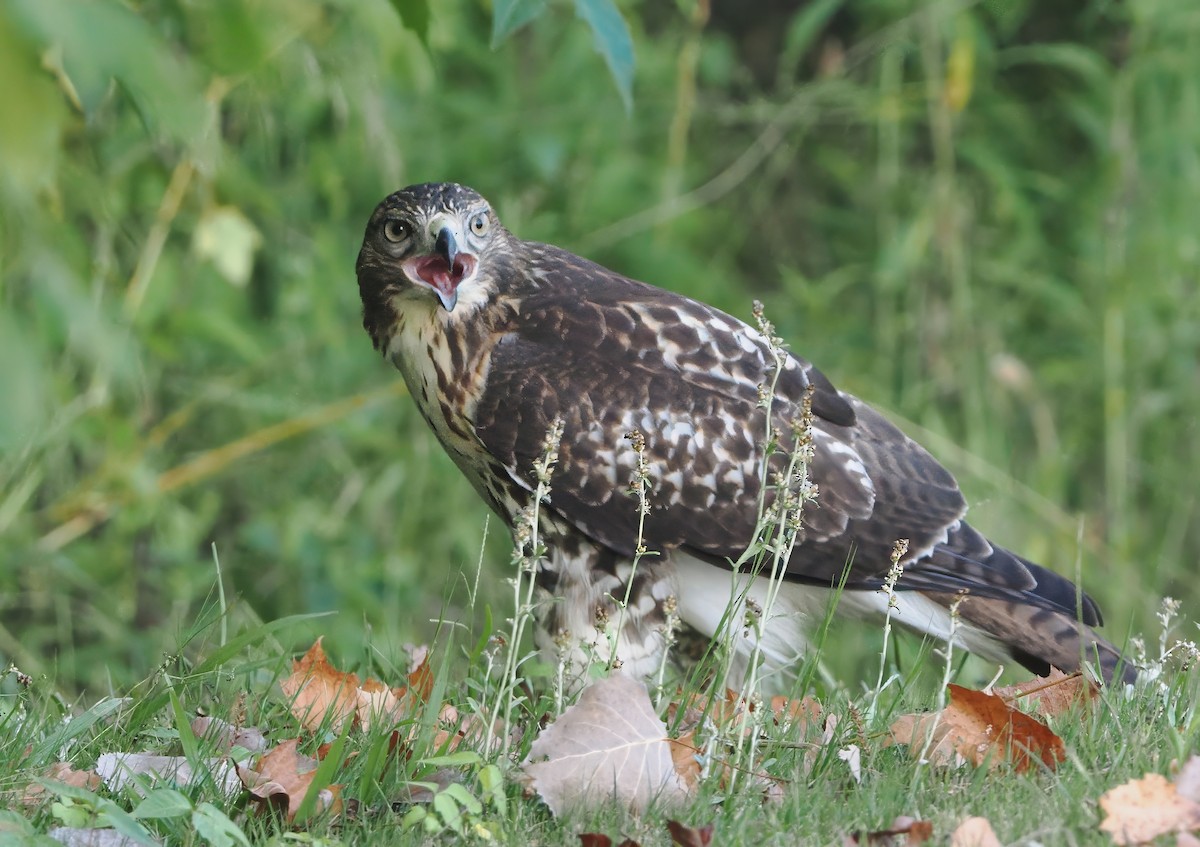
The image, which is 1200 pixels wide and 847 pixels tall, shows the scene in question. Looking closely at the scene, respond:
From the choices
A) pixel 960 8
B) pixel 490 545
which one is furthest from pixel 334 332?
pixel 960 8

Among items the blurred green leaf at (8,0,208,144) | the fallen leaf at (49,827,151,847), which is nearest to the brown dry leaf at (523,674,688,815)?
the fallen leaf at (49,827,151,847)

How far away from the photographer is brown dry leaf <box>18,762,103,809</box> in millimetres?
2389

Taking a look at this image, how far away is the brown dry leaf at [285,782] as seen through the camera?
2.37m

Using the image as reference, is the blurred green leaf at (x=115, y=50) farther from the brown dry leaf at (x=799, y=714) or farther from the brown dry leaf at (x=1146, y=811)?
the brown dry leaf at (x=799, y=714)

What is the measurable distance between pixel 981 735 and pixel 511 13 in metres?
1.41

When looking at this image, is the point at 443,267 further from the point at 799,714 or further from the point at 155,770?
the point at 155,770

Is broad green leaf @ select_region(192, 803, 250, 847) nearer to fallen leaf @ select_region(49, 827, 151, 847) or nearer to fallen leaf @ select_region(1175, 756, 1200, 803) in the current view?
fallen leaf @ select_region(49, 827, 151, 847)

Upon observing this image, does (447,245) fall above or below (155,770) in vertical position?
above

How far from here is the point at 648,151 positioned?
733 cm

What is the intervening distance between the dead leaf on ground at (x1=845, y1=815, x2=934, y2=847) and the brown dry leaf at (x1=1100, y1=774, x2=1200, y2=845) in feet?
0.79

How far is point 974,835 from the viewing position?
217 centimetres

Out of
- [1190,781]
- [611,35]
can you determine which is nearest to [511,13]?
[611,35]

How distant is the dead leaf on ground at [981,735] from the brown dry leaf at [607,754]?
444 millimetres

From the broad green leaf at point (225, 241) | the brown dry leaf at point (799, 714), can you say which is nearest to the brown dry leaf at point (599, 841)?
the brown dry leaf at point (799, 714)
